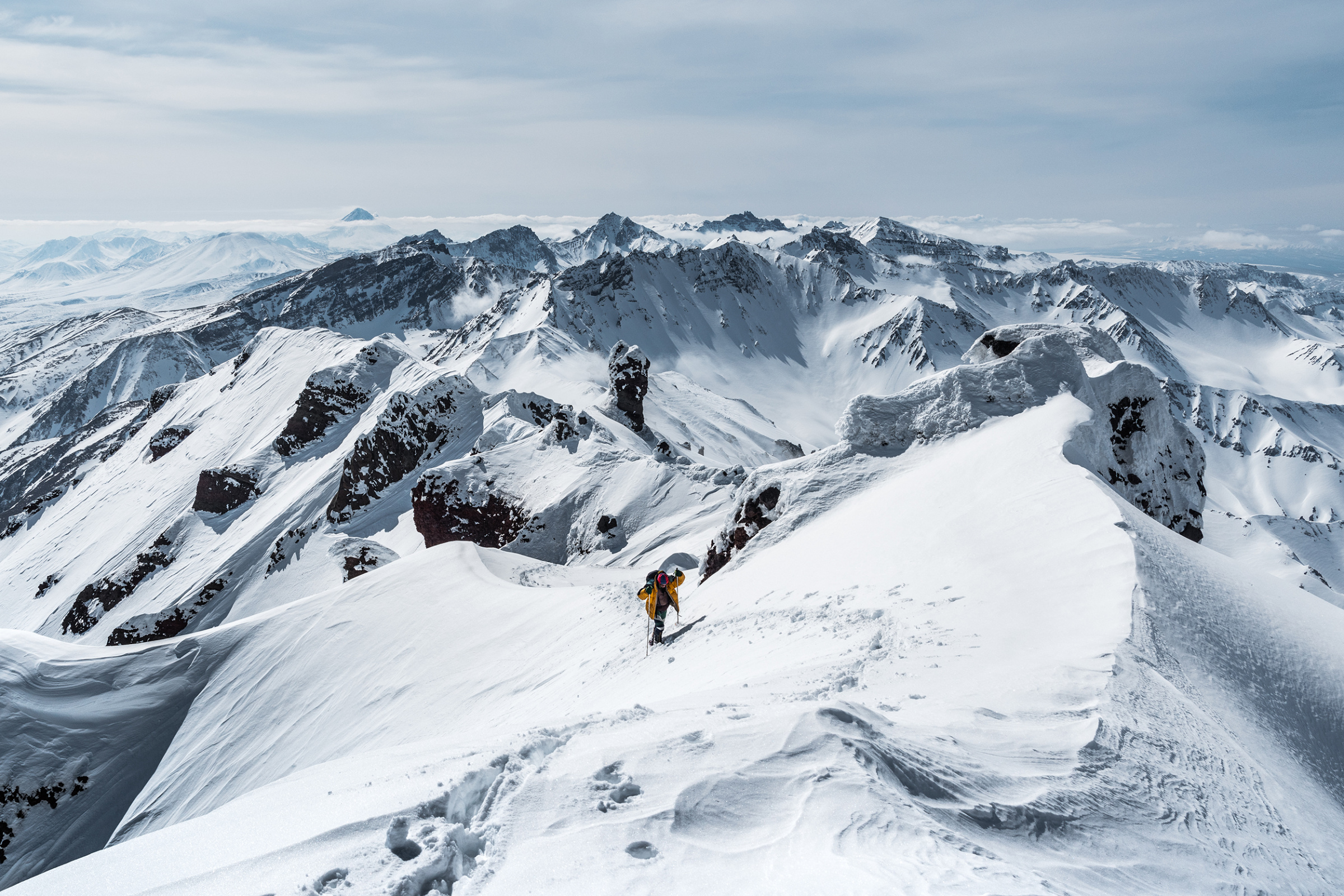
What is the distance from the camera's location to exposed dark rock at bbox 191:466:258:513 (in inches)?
2415

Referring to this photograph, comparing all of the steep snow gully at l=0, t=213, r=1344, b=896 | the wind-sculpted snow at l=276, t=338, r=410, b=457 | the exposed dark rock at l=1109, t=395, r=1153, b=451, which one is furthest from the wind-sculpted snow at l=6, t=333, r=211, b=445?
the exposed dark rock at l=1109, t=395, r=1153, b=451

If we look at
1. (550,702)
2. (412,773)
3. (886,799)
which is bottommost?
(550,702)

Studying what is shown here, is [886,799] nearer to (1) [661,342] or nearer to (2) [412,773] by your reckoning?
(2) [412,773]

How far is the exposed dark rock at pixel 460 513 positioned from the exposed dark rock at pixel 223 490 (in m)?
29.4

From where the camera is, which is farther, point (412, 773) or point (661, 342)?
point (661, 342)

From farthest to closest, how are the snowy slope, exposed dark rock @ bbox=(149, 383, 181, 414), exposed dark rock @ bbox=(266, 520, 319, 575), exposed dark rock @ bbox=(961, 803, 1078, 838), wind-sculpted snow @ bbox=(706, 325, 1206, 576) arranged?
exposed dark rock @ bbox=(149, 383, 181, 414) < exposed dark rock @ bbox=(266, 520, 319, 575) < wind-sculpted snow @ bbox=(706, 325, 1206, 576) < exposed dark rock @ bbox=(961, 803, 1078, 838) < the snowy slope

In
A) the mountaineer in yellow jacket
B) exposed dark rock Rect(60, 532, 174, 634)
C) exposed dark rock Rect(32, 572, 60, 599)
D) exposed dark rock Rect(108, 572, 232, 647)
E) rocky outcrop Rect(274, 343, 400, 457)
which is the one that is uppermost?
the mountaineer in yellow jacket

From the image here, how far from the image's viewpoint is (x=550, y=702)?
15898mm

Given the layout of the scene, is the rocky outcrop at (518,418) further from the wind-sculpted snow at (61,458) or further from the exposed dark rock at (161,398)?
the wind-sculpted snow at (61,458)

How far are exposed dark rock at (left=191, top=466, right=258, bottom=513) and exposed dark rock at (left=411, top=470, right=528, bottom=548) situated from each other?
96.5ft

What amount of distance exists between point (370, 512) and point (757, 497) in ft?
135

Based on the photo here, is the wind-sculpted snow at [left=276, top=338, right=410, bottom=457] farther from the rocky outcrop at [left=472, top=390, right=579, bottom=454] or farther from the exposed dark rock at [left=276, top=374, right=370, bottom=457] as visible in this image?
the rocky outcrop at [left=472, top=390, right=579, bottom=454]

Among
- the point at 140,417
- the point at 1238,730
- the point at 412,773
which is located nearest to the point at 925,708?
the point at 1238,730

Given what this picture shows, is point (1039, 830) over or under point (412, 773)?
over
